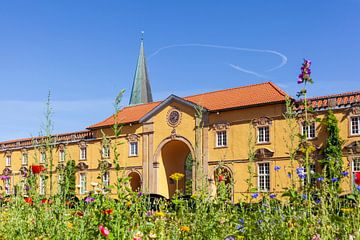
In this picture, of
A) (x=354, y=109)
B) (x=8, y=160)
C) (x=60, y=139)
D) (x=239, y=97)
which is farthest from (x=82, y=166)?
(x=354, y=109)

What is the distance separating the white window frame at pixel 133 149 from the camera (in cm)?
3556

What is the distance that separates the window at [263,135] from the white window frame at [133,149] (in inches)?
396

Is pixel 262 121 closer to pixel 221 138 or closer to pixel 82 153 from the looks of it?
pixel 221 138

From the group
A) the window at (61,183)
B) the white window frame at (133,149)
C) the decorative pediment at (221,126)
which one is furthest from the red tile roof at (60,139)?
the window at (61,183)

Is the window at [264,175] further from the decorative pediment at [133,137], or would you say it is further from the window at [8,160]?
the window at [8,160]

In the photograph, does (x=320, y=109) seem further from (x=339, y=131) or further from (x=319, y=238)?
(x=319, y=238)

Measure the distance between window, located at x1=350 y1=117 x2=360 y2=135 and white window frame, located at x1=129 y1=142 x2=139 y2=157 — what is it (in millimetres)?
15556

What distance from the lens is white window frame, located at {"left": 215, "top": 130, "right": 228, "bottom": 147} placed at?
100 feet

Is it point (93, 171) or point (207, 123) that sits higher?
point (207, 123)

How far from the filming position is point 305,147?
500 centimetres

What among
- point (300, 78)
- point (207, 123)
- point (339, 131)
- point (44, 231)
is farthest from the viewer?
point (207, 123)

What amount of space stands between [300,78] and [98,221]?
258 centimetres

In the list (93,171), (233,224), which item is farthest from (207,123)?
(233,224)

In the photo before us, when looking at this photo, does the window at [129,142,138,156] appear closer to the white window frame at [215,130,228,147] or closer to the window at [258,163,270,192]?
the white window frame at [215,130,228,147]
